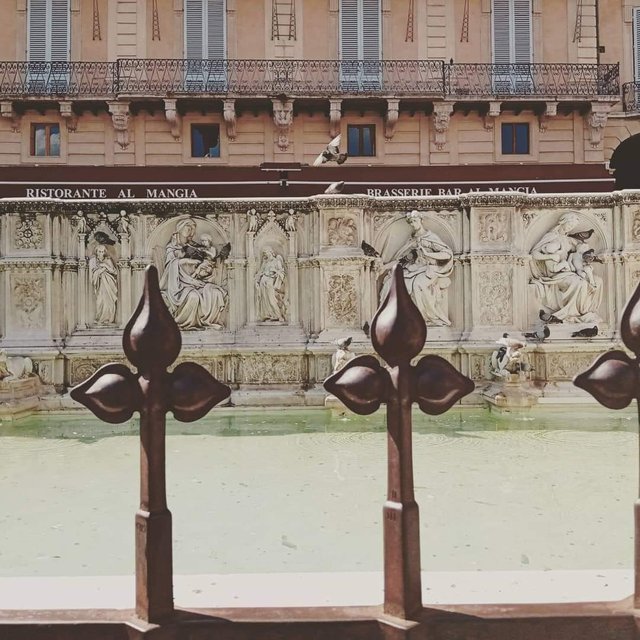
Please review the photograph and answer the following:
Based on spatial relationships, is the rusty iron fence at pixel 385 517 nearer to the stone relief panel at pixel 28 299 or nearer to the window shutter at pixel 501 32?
the stone relief panel at pixel 28 299

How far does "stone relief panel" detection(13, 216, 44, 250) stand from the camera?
316 inches

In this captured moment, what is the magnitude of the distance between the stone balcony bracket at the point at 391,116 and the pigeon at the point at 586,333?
12.3 m

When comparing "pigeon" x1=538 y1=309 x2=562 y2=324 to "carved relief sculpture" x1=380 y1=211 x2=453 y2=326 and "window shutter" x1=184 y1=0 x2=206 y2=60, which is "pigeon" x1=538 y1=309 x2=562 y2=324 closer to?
"carved relief sculpture" x1=380 y1=211 x2=453 y2=326

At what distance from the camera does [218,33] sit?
19.1 meters

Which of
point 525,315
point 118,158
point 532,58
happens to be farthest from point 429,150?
point 525,315

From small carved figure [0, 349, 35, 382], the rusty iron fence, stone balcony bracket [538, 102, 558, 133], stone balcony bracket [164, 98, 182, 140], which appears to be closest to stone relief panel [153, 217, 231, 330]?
small carved figure [0, 349, 35, 382]

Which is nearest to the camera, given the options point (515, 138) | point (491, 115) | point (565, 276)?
point (565, 276)

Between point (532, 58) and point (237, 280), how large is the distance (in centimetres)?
1542

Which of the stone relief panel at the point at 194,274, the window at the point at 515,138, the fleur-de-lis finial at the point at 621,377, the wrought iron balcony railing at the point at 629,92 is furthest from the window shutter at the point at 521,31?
the fleur-de-lis finial at the point at 621,377

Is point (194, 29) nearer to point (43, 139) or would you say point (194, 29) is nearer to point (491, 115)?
point (43, 139)

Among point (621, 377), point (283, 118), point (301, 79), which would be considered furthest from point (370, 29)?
point (621, 377)

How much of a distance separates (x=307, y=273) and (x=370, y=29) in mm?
13593

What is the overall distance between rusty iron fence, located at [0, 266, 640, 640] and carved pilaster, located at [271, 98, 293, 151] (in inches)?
706

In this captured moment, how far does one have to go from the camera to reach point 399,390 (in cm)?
157
